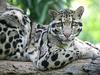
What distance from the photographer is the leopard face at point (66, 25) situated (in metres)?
8.17

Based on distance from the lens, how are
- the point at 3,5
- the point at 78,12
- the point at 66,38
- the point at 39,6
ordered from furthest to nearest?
the point at 39,6
the point at 3,5
the point at 78,12
the point at 66,38

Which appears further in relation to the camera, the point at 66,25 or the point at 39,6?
the point at 39,6

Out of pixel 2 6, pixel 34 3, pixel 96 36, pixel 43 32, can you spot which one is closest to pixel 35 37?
pixel 43 32

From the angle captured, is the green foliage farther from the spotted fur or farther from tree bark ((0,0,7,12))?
the spotted fur

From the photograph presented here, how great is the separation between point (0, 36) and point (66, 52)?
3.93 feet

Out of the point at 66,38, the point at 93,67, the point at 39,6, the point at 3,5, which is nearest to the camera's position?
the point at 93,67

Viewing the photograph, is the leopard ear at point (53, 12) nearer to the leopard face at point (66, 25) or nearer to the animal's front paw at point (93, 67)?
the leopard face at point (66, 25)

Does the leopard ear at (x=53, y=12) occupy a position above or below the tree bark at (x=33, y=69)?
above

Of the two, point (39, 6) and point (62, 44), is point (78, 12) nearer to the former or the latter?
point (62, 44)

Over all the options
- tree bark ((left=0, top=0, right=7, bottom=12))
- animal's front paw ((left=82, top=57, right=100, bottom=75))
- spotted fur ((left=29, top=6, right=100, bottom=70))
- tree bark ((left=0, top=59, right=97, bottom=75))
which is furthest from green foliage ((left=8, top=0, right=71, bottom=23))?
animal's front paw ((left=82, top=57, right=100, bottom=75))

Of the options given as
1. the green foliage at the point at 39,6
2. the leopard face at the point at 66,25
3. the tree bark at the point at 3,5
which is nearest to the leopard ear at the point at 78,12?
the leopard face at the point at 66,25

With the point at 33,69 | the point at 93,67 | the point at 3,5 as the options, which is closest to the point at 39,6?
the point at 3,5

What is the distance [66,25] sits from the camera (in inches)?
324

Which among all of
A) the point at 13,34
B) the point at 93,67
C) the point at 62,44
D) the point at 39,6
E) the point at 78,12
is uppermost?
the point at 39,6
